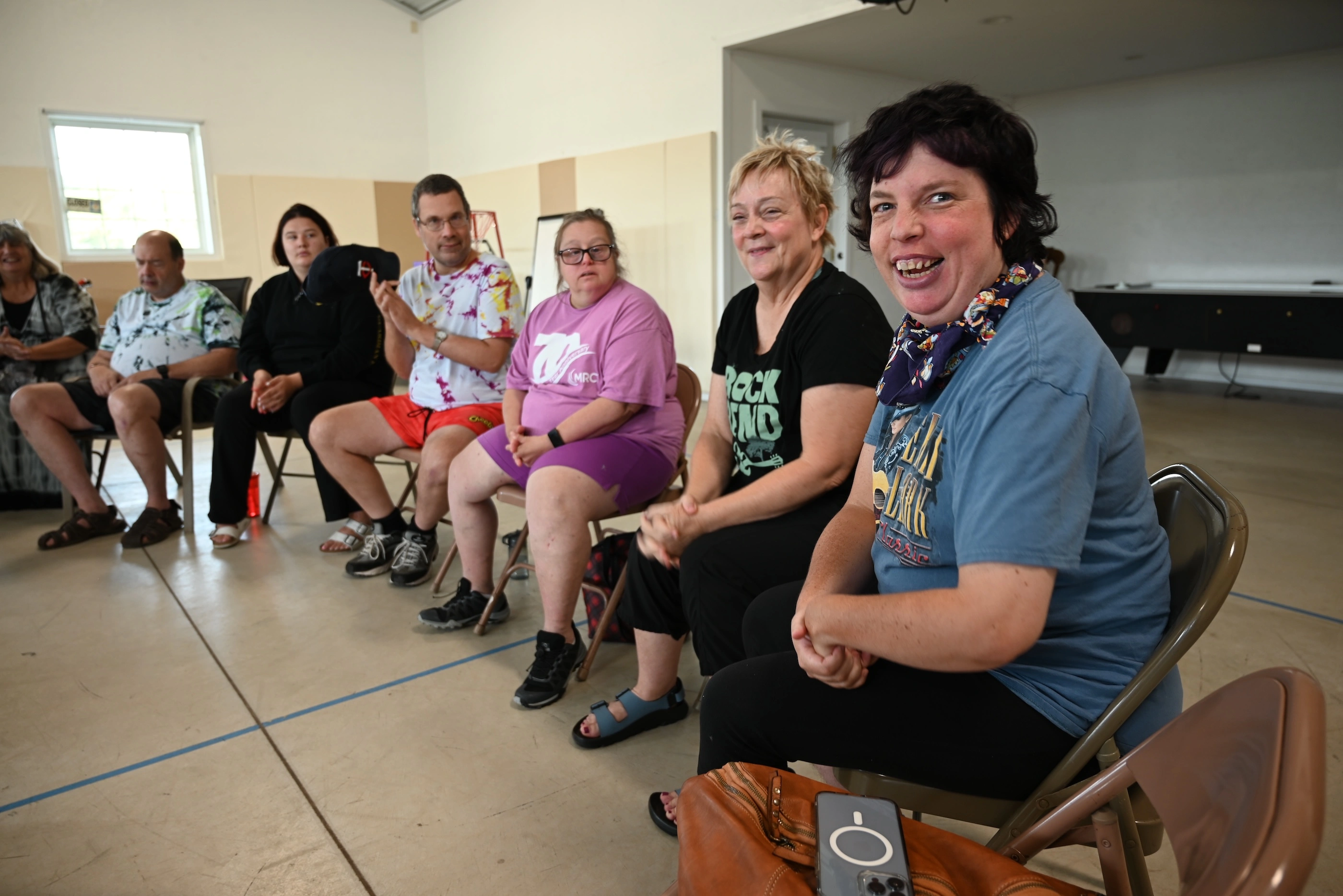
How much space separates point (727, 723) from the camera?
117 centimetres

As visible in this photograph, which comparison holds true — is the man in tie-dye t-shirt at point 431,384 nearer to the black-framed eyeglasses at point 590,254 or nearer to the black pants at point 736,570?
the black-framed eyeglasses at point 590,254

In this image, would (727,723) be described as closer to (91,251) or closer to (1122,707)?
(1122,707)

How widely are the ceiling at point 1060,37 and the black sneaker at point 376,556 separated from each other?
15.3ft

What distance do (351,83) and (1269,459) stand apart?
9044mm

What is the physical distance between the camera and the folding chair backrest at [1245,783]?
57cm

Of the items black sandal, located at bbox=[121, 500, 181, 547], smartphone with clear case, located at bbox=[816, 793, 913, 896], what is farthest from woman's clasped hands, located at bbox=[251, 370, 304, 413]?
smartphone with clear case, located at bbox=[816, 793, 913, 896]

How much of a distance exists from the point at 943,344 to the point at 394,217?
30.7ft

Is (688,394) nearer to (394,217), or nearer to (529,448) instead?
(529,448)

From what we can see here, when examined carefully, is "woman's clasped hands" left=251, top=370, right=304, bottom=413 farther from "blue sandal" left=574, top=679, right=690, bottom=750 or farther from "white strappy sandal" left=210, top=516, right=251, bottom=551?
"blue sandal" left=574, top=679, right=690, bottom=750

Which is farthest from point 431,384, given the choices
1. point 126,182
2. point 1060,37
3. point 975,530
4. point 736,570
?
point 126,182

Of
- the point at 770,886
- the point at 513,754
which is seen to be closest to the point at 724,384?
the point at 513,754

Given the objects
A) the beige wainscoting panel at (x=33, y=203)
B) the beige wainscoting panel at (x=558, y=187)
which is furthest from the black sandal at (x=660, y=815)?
the beige wainscoting panel at (x=33, y=203)

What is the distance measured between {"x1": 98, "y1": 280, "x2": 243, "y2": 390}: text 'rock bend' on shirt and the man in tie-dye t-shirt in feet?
3.62

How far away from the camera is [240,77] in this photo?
27.6ft
